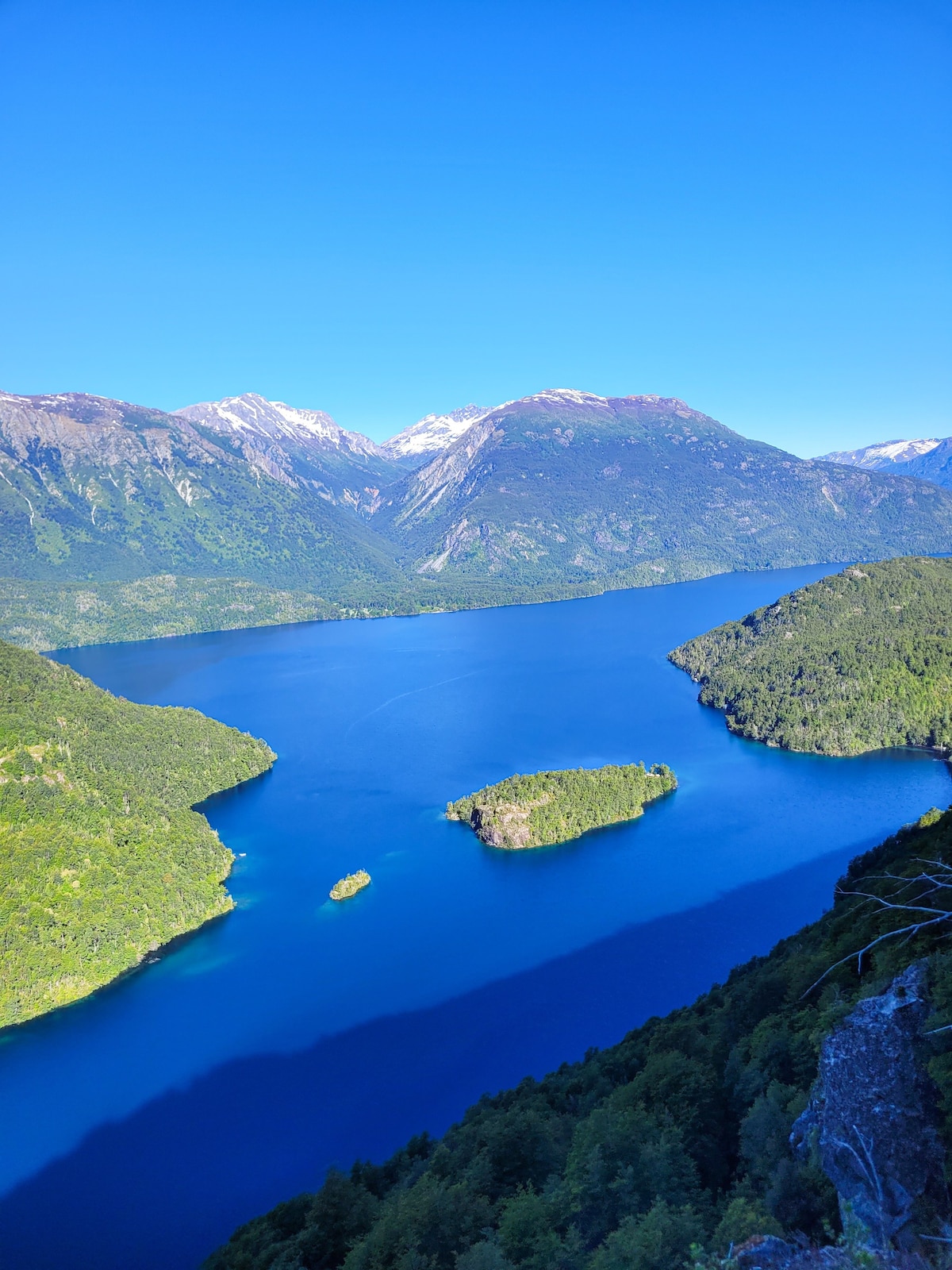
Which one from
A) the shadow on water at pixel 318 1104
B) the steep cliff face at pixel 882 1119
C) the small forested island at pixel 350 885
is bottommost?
the shadow on water at pixel 318 1104

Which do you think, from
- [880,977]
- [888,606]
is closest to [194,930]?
[880,977]

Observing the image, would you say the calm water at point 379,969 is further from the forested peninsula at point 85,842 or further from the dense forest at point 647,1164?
the dense forest at point 647,1164

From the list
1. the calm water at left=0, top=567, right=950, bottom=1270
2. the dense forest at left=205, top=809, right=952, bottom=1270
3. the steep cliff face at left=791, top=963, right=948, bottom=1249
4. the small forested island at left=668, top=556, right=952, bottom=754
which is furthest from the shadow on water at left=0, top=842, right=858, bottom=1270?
the small forested island at left=668, top=556, right=952, bottom=754

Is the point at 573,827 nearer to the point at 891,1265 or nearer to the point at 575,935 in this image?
the point at 575,935

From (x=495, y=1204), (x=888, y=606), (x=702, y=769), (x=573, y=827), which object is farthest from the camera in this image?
(x=888, y=606)

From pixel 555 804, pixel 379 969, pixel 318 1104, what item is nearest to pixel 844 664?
pixel 555 804

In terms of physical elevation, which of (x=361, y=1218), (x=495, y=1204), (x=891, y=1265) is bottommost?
(x=361, y=1218)

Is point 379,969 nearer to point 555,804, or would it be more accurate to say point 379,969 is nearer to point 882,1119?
point 555,804

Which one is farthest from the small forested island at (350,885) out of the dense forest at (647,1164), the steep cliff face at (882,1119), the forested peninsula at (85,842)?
the steep cliff face at (882,1119)
